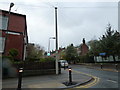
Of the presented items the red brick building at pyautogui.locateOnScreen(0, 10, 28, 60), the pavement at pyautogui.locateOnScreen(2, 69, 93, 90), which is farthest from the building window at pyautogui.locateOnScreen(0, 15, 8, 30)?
the pavement at pyautogui.locateOnScreen(2, 69, 93, 90)

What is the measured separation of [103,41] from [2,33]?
19.8 metres

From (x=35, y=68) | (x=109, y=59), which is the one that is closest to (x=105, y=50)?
(x=109, y=59)

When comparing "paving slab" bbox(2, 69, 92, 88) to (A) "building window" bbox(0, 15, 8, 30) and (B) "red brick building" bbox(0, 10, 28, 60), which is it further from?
(A) "building window" bbox(0, 15, 8, 30)

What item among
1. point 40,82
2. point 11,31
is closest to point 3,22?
point 11,31

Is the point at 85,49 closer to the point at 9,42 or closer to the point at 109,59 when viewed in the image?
the point at 109,59

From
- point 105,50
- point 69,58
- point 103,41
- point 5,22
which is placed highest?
point 5,22

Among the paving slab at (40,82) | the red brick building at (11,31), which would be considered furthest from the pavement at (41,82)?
the red brick building at (11,31)

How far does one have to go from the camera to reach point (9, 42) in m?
16.1

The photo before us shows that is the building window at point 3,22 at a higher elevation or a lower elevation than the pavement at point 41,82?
higher

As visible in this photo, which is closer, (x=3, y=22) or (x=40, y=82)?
(x=40, y=82)

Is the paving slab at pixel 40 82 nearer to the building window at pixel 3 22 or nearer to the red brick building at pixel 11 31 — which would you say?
the red brick building at pixel 11 31

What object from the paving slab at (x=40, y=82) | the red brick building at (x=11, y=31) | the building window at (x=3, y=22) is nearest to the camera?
the paving slab at (x=40, y=82)

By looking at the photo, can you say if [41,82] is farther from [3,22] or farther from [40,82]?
[3,22]

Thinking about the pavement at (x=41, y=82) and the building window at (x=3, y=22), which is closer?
the pavement at (x=41, y=82)
